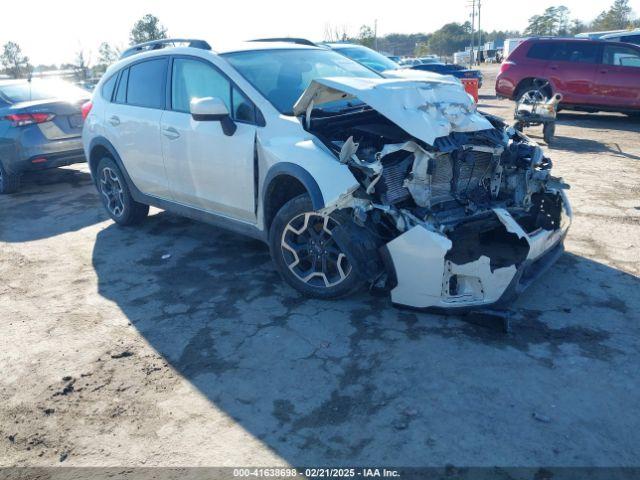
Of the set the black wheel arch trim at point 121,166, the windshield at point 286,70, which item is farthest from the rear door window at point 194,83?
the black wheel arch trim at point 121,166

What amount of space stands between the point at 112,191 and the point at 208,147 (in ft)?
7.38

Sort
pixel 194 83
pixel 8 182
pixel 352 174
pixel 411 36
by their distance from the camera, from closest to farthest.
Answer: pixel 352 174
pixel 194 83
pixel 8 182
pixel 411 36

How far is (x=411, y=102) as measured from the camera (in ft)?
13.4

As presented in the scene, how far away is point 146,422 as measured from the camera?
3.07m

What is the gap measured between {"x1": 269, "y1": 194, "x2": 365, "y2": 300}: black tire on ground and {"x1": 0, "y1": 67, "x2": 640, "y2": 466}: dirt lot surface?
15 centimetres

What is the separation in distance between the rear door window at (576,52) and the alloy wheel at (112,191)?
35.5 ft

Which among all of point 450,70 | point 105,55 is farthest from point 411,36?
point 450,70

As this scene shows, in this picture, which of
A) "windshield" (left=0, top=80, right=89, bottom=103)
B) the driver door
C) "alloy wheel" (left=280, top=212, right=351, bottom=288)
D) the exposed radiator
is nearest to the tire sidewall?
the driver door

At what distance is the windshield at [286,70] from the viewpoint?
15.1ft

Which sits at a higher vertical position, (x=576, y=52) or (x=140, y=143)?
(x=576, y=52)

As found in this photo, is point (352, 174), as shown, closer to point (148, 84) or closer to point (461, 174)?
point (461, 174)

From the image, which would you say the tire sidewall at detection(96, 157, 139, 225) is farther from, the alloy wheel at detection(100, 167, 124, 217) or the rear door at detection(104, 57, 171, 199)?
the rear door at detection(104, 57, 171, 199)

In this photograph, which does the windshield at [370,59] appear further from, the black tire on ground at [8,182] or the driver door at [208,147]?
the driver door at [208,147]

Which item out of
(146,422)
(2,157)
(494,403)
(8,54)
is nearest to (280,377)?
(146,422)
